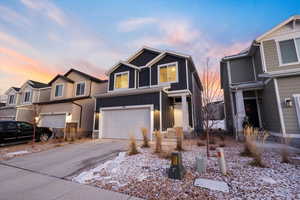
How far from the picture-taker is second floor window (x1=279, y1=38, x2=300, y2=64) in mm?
7684

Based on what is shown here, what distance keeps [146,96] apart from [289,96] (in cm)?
814

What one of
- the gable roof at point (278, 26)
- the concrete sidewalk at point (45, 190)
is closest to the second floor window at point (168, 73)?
the gable roof at point (278, 26)

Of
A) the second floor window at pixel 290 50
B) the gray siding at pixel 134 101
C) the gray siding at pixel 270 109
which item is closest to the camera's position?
the gray siding at pixel 270 109

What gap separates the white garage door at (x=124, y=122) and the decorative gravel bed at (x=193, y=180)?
4.64m

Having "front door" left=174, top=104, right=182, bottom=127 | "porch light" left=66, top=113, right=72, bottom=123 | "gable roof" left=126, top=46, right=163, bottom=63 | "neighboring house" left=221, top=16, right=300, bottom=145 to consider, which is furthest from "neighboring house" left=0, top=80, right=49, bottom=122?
"neighboring house" left=221, top=16, right=300, bottom=145

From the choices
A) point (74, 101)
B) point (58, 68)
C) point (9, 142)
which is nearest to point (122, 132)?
point (74, 101)

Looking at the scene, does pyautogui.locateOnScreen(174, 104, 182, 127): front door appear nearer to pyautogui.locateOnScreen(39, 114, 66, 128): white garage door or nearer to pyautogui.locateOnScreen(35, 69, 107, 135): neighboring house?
pyautogui.locateOnScreen(35, 69, 107, 135): neighboring house

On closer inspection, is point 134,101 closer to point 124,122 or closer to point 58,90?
point 124,122

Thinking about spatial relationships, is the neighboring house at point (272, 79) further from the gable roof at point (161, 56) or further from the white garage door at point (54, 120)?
the white garage door at point (54, 120)

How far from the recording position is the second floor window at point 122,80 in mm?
12531

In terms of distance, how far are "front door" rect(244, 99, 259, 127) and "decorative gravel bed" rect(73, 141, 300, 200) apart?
620 cm

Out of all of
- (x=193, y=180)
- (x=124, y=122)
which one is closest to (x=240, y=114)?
(x=193, y=180)

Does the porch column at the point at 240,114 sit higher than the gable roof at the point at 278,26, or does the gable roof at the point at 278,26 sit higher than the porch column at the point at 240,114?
the gable roof at the point at 278,26

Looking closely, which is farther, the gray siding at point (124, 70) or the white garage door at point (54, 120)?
the white garage door at point (54, 120)
